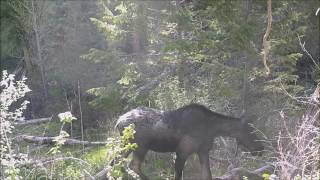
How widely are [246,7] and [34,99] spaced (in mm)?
8010

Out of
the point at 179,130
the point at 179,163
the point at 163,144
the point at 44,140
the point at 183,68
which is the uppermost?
the point at 183,68

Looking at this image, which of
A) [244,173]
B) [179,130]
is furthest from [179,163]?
[244,173]

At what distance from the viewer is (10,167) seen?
5.51 m

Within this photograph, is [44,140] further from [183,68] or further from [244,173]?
[244,173]

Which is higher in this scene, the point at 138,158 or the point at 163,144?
the point at 163,144

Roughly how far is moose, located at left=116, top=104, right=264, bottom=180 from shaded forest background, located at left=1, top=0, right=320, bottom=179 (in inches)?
28.3

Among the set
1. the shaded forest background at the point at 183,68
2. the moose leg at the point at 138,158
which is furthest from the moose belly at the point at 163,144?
the shaded forest background at the point at 183,68

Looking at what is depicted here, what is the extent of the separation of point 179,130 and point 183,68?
11.4 ft

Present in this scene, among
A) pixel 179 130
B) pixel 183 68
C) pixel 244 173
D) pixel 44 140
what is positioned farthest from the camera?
pixel 183 68

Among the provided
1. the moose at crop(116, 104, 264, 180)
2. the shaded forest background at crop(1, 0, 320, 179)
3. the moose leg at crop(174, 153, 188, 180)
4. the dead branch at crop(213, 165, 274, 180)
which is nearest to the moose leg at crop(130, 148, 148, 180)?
the moose at crop(116, 104, 264, 180)

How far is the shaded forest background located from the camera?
33.3ft

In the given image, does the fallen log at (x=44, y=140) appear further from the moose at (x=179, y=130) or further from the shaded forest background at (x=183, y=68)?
the moose at (x=179, y=130)

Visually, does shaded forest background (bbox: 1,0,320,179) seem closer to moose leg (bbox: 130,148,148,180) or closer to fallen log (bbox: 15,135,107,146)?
fallen log (bbox: 15,135,107,146)

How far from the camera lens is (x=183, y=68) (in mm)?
11992
